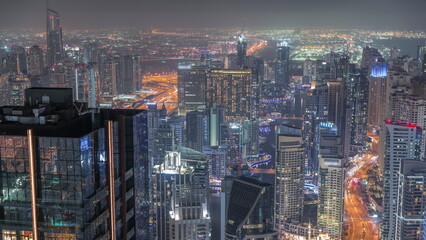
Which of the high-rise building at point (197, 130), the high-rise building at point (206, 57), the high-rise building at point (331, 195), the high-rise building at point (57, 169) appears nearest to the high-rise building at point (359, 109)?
the high-rise building at point (331, 195)

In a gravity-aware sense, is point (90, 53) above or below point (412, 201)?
above

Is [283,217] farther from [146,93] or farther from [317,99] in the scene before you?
[317,99]

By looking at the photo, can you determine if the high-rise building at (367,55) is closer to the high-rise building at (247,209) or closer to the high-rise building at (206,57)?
the high-rise building at (206,57)

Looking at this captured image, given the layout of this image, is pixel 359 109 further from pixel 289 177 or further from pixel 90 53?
pixel 90 53

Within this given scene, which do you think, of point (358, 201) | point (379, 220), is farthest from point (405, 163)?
point (358, 201)

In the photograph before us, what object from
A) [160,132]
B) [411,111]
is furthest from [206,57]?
[411,111]
